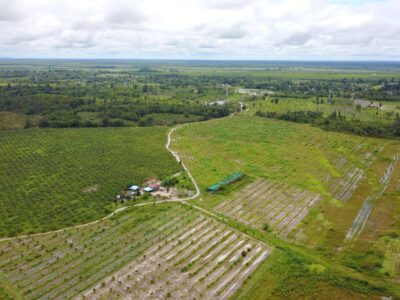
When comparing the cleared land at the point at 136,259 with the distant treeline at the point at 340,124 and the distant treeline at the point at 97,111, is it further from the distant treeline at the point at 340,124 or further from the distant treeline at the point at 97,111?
the distant treeline at the point at 340,124

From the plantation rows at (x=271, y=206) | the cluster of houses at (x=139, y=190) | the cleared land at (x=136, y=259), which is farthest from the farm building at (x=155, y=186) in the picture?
the plantation rows at (x=271, y=206)

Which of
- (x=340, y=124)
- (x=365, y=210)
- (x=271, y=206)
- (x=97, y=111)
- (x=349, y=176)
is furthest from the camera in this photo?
(x=97, y=111)

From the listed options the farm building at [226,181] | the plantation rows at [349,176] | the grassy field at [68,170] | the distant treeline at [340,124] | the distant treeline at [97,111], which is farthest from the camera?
the distant treeline at [97,111]

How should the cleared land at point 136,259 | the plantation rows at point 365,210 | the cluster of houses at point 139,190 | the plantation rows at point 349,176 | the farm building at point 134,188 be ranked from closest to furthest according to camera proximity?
the cleared land at point 136,259, the plantation rows at point 365,210, the cluster of houses at point 139,190, the farm building at point 134,188, the plantation rows at point 349,176

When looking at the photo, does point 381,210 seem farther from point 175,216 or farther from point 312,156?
point 175,216

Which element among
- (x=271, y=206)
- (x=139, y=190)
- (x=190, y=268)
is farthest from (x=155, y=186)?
(x=190, y=268)

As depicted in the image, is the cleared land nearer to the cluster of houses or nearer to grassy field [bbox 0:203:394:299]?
grassy field [bbox 0:203:394:299]

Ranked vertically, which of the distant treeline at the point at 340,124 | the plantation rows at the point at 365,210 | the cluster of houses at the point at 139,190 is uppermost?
the distant treeline at the point at 340,124

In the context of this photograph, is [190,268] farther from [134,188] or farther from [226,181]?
[226,181]
